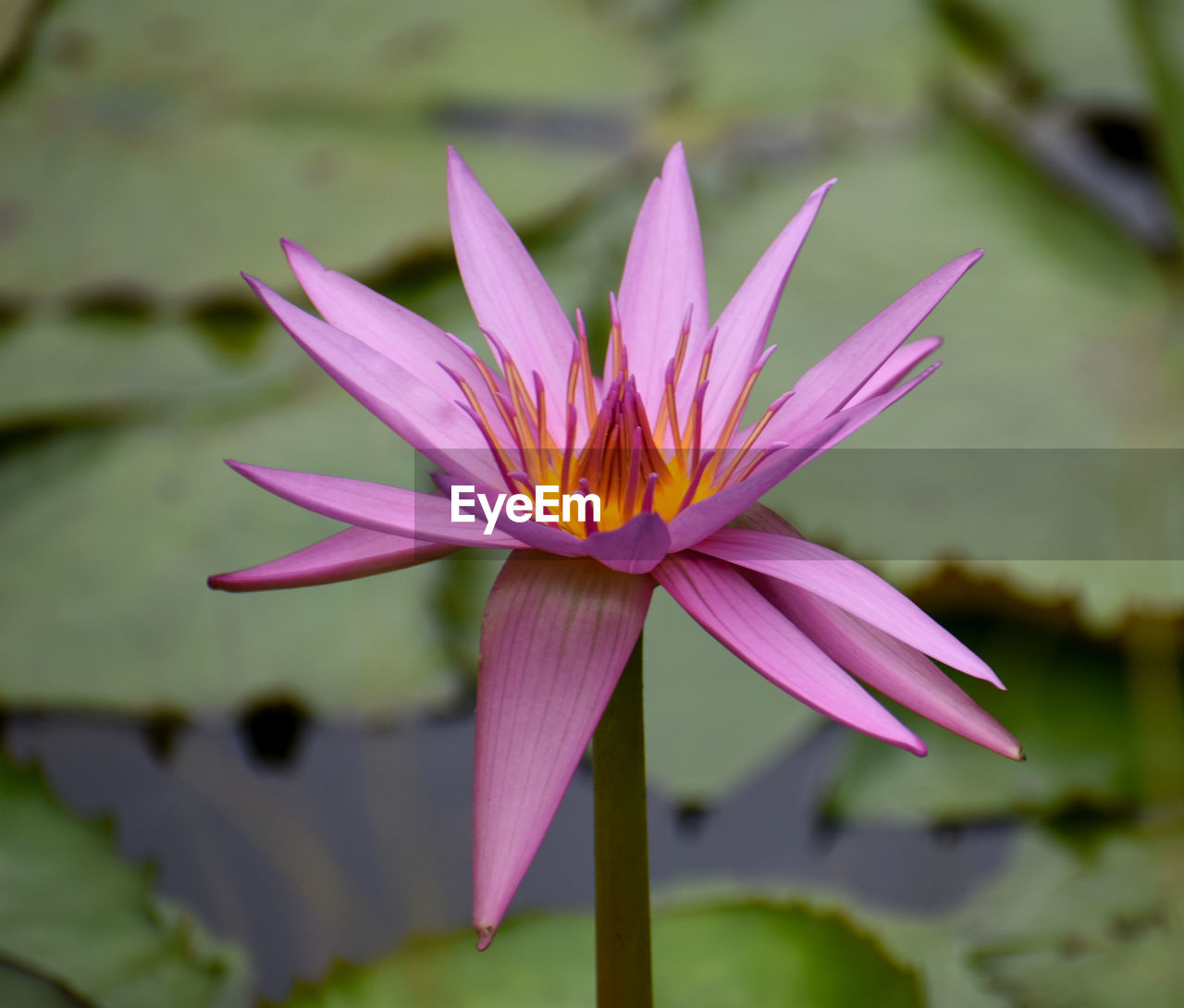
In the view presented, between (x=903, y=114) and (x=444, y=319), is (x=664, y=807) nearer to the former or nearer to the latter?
(x=444, y=319)

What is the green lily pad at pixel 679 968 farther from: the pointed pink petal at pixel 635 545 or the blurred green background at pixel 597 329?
the pointed pink petal at pixel 635 545

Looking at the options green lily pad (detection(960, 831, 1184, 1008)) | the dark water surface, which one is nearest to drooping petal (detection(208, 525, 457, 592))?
the dark water surface

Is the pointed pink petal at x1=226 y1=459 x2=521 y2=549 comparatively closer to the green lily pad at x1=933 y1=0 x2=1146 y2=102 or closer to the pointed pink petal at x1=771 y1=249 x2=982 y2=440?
the pointed pink petal at x1=771 y1=249 x2=982 y2=440

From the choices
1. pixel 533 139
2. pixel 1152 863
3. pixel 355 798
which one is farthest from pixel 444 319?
pixel 1152 863

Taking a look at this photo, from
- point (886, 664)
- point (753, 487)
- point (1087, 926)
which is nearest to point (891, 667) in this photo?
point (886, 664)

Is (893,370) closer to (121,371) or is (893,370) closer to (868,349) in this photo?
(868,349)

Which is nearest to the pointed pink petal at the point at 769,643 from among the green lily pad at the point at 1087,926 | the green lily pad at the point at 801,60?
the green lily pad at the point at 1087,926
